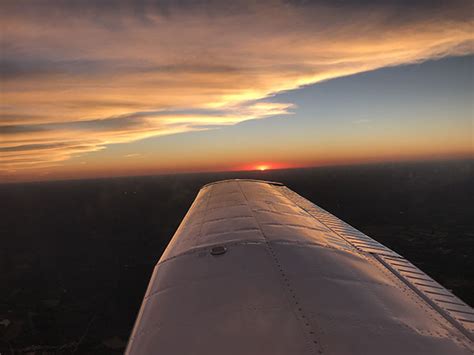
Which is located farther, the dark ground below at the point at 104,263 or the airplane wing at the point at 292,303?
the dark ground below at the point at 104,263

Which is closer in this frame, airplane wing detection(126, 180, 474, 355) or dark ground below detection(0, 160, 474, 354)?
airplane wing detection(126, 180, 474, 355)

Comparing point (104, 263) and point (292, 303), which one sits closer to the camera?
point (292, 303)

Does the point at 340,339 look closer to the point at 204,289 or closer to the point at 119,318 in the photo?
the point at 204,289

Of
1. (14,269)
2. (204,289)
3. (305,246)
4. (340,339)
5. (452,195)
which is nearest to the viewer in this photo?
(340,339)

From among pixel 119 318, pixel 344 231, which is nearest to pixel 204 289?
pixel 344 231

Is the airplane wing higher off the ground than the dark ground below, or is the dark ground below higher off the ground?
the airplane wing

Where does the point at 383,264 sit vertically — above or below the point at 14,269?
above

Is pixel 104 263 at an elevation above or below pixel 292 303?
below

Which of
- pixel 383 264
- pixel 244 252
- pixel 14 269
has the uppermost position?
pixel 244 252
